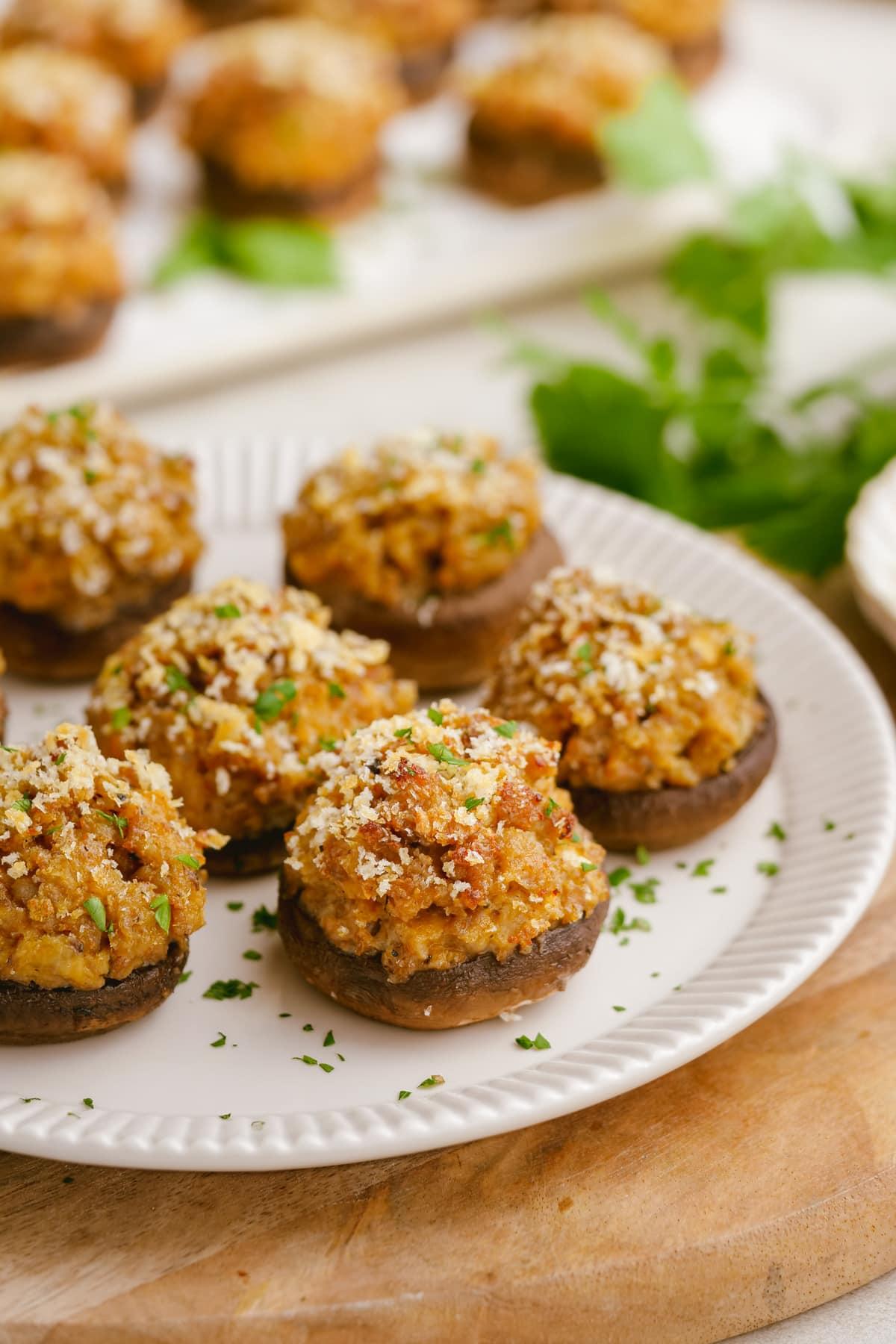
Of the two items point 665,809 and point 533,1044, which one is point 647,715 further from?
point 533,1044

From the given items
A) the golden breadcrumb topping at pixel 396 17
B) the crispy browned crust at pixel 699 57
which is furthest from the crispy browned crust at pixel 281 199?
the crispy browned crust at pixel 699 57

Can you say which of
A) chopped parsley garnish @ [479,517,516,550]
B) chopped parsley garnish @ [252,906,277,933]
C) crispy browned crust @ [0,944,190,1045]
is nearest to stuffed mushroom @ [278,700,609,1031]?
chopped parsley garnish @ [252,906,277,933]

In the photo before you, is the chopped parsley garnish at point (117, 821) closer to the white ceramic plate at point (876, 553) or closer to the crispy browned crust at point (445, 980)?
the crispy browned crust at point (445, 980)

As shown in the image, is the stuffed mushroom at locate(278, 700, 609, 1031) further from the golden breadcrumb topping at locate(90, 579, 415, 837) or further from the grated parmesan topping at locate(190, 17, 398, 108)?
the grated parmesan topping at locate(190, 17, 398, 108)

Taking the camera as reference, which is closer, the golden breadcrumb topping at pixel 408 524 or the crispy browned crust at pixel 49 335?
the golden breadcrumb topping at pixel 408 524

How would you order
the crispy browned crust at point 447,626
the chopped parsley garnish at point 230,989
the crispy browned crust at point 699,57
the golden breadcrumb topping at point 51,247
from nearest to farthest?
the chopped parsley garnish at point 230,989, the crispy browned crust at point 447,626, the golden breadcrumb topping at point 51,247, the crispy browned crust at point 699,57

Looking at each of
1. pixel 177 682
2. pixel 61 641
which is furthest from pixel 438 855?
pixel 61 641
